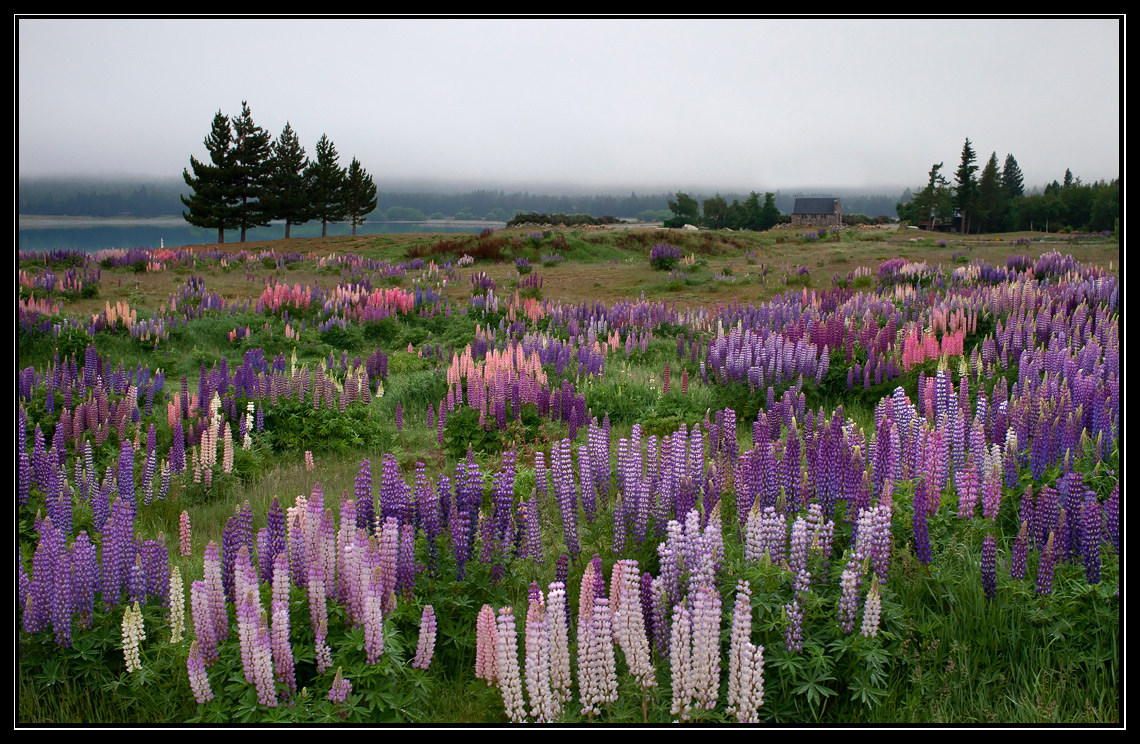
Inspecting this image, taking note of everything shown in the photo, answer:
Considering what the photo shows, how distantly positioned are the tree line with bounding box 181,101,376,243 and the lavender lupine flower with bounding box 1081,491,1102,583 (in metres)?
46.6

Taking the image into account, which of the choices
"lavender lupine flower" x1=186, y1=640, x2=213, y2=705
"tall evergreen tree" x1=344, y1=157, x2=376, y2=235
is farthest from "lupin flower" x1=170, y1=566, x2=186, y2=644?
"tall evergreen tree" x1=344, y1=157, x2=376, y2=235

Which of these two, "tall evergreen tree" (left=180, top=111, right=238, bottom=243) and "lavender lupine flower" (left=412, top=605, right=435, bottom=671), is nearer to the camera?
"lavender lupine flower" (left=412, top=605, right=435, bottom=671)

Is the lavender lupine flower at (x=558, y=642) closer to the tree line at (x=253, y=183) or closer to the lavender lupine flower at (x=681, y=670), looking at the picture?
the lavender lupine flower at (x=681, y=670)

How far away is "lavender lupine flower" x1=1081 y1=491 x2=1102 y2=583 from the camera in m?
3.99

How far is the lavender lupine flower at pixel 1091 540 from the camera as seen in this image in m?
3.99

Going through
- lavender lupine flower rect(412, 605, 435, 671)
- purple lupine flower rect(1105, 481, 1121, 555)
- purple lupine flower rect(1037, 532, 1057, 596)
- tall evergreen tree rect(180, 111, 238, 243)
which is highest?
tall evergreen tree rect(180, 111, 238, 243)

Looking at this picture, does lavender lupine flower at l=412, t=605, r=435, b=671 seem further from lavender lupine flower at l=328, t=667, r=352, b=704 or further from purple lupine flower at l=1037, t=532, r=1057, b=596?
purple lupine flower at l=1037, t=532, r=1057, b=596

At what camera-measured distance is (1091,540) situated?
4020mm

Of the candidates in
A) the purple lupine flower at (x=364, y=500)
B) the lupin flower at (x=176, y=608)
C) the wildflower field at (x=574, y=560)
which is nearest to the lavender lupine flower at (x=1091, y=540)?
the wildflower field at (x=574, y=560)

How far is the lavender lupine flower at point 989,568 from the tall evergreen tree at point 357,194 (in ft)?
185

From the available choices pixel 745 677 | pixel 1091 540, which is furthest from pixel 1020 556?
pixel 745 677

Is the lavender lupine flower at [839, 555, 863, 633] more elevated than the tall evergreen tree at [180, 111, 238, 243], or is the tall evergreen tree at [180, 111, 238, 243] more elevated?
the tall evergreen tree at [180, 111, 238, 243]
